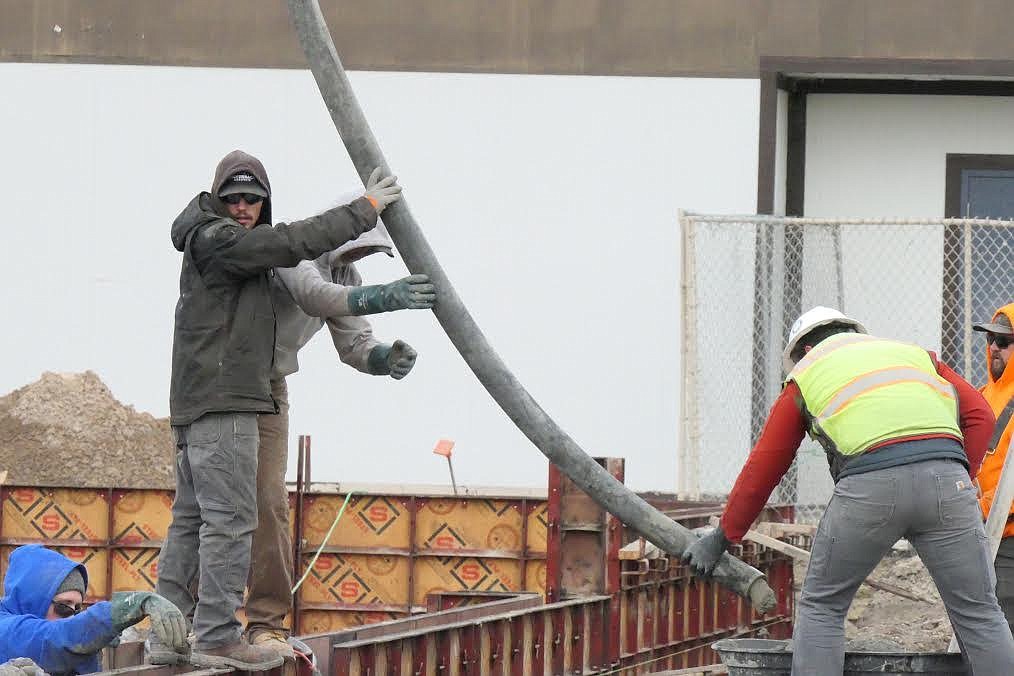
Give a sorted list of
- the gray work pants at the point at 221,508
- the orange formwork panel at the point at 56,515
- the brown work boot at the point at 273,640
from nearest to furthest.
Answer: the gray work pants at the point at 221,508 < the brown work boot at the point at 273,640 < the orange formwork panel at the point at 56,515

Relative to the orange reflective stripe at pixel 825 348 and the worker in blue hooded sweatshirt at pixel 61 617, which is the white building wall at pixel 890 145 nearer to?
the orange reflective stripe at pixel 825 348

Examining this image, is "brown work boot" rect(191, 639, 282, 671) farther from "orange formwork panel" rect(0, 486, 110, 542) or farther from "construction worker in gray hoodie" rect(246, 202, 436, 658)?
"orange formwork panel" rect(0, 486, 110, 542)

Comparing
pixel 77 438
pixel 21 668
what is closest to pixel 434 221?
pixel 77 438

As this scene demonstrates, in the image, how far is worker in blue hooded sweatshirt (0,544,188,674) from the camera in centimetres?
608

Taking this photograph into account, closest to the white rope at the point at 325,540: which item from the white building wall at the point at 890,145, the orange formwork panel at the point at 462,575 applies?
the orange formwork panel at the point at 462,575

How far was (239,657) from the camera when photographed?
657 centimetres

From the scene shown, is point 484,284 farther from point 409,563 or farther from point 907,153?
point 409,563

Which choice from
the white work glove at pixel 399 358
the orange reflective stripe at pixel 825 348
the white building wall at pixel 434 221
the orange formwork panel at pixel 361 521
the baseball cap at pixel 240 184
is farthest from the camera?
the white building wall at pixel 434 221

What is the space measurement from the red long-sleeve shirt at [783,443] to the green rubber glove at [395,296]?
55.0 inches

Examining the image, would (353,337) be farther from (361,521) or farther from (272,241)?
(361,521)

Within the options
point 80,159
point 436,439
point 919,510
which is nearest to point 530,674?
point 919,510

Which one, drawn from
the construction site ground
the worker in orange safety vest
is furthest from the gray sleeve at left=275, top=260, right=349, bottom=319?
A: the construction site ground

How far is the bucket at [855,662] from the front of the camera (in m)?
6.12

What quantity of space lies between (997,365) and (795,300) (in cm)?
710
